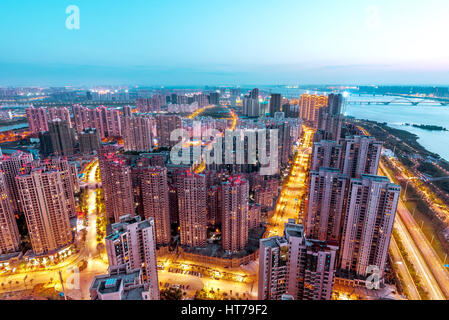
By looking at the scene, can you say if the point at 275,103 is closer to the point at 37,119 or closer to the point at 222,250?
the point at 37,119

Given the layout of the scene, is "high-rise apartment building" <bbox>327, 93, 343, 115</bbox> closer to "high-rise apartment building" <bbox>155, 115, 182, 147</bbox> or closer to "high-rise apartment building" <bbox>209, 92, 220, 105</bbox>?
"high-rise apartment building" <bbox>155, 115, 182, 147</bbox>

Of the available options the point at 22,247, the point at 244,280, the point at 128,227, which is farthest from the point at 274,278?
the point at 22,247

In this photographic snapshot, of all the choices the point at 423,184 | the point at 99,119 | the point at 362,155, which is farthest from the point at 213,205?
the point at 99,119

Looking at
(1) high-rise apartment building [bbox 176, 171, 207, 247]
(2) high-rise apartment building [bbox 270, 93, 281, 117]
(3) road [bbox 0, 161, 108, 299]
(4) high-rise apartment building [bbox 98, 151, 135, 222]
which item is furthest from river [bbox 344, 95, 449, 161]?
(3) road [bbox 0, 161, 108, 299]

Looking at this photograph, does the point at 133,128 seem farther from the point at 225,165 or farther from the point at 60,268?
the point at 60,268
